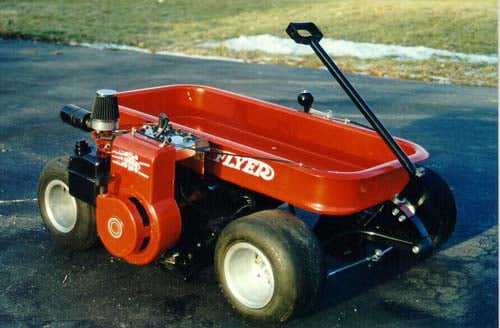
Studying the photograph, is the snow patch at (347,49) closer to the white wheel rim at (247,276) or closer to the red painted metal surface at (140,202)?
the red painted metal surface at (140,202)

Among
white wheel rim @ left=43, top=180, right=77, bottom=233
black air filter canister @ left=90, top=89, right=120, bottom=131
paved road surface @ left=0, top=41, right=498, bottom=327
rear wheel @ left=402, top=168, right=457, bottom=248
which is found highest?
black air filter canister @ left=90, top=89, right=120, bottom=131

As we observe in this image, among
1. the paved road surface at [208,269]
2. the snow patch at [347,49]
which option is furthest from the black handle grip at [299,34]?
the snow patch at [347,49]

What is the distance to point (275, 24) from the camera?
1898 cm

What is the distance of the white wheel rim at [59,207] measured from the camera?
14.4 feet

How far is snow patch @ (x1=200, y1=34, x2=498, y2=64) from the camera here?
1410cm

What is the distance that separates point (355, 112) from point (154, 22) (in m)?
11.9

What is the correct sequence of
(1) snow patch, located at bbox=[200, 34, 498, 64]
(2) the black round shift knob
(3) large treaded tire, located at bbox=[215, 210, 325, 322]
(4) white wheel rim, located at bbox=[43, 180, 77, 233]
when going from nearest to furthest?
(3) large treaded tire, located at bbox=[215, 210, 325, 322], (4) white wheel rim, located at bbox=[43, 180, 77, 233], (2) the black round shift knob, (1) snow patch, located at bbox=[200, 34, 498, 64]

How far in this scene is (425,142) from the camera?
760cm

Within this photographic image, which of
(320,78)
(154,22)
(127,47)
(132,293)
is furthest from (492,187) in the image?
(154,22)

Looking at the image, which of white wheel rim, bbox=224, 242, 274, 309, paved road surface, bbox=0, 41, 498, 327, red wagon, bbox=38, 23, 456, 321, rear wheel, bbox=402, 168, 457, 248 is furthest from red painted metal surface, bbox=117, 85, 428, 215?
paved road surface, bbox=0, 41, 498, 327

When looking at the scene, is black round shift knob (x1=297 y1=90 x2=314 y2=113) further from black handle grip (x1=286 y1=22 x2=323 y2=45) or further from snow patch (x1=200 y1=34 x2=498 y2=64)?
snow patch (x1=200 y1=34 x2=498 y2=64)

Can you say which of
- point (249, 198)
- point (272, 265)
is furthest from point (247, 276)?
point (249, 198)

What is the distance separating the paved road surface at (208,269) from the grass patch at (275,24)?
373 cm

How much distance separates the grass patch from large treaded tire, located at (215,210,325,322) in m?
8.95
